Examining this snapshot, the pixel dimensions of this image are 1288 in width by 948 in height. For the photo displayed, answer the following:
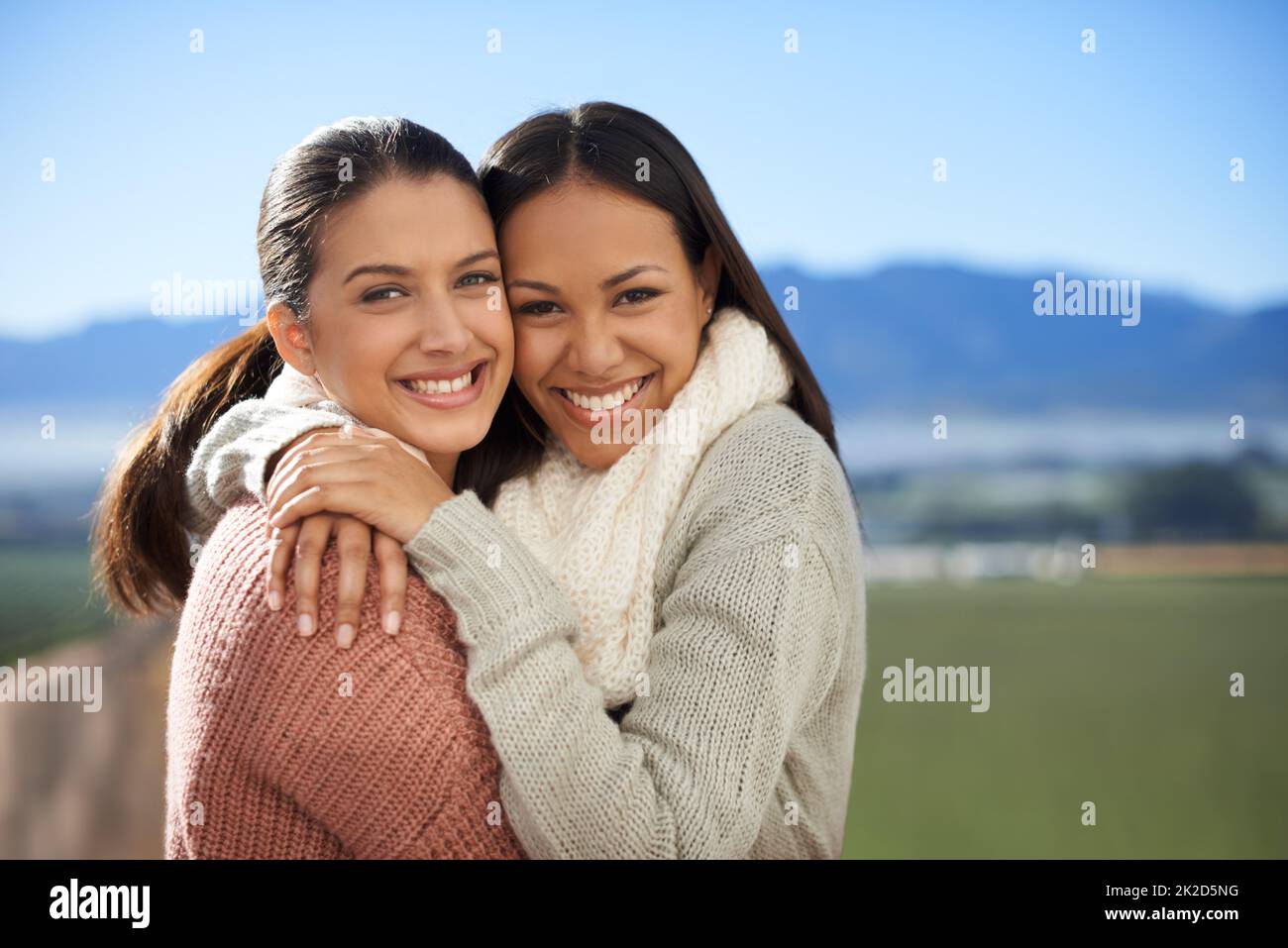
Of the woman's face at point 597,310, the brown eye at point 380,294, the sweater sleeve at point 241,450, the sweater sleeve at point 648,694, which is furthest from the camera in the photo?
the woman's face at point 597,310

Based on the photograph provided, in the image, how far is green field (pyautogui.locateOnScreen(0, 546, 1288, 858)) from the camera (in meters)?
7.55

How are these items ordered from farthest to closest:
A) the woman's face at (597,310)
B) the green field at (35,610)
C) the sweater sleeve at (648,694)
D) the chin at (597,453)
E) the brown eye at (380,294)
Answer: the green field at (35,610)
the chin at (597,453)
the woman's face at (597,310)
the brown eye at (380,294)
the sweater sleeve at (648,694)

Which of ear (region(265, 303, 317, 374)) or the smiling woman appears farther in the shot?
ear (region(265, 303, 317, 374))

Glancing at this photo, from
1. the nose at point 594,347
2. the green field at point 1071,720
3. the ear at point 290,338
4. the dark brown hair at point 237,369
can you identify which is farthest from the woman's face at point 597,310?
the green field at point 1071,720

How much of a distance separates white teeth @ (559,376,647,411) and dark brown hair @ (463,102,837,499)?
8.3 inches

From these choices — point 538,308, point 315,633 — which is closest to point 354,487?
point 315,633

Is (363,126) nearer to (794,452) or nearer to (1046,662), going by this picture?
(794,452)

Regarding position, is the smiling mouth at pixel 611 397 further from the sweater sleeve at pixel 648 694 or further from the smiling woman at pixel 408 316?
the sweater sleeve at pixel 648 694

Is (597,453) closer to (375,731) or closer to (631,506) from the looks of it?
(631,506)

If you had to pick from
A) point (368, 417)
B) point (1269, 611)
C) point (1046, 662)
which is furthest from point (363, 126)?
point (1269, 611)

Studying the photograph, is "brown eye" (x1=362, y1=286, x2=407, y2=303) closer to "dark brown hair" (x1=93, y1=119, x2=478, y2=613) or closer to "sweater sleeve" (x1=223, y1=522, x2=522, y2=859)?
Answer: "dark brown hair" (x1=93, y1=119, x2=478, y2=613)

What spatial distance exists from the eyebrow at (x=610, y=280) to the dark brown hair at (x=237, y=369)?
17cm

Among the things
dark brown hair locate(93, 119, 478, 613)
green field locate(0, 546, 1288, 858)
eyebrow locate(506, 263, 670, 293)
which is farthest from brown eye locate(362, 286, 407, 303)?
green field locate(0, 546, 1288, 858)

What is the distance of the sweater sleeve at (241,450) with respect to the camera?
1653 millimetres
